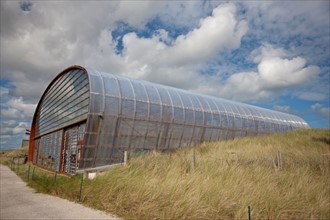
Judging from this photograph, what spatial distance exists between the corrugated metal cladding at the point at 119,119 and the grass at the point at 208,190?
5.15 metres

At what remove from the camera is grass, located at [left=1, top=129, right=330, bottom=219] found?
642 centimetres

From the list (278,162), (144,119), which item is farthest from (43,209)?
(144,119)

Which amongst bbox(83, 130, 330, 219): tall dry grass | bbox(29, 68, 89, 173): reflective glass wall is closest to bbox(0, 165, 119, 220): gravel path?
bbox(83, 130, 330, 219): tall dry grass

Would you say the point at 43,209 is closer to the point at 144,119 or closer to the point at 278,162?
the point at 278,162

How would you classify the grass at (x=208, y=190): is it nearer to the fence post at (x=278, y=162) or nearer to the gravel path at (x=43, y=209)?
the fence post at (x=278, y=162)

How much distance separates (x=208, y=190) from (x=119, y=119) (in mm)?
10503

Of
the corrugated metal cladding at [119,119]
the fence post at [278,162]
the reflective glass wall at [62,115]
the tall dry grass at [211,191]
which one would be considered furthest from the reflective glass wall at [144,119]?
the fence post at [278,162]

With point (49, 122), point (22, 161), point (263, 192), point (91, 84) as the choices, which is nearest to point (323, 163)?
point (263, 192)

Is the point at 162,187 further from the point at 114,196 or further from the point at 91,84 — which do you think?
the point at 91,84

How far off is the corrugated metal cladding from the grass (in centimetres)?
515

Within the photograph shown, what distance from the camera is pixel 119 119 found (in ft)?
54.1

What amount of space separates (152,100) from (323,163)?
1197cm

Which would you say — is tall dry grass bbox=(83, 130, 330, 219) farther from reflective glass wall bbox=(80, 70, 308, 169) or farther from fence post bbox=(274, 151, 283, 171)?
reflective glass wall bbox=(80, 70, 308, 169)

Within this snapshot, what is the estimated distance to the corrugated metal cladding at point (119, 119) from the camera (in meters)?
15.8
